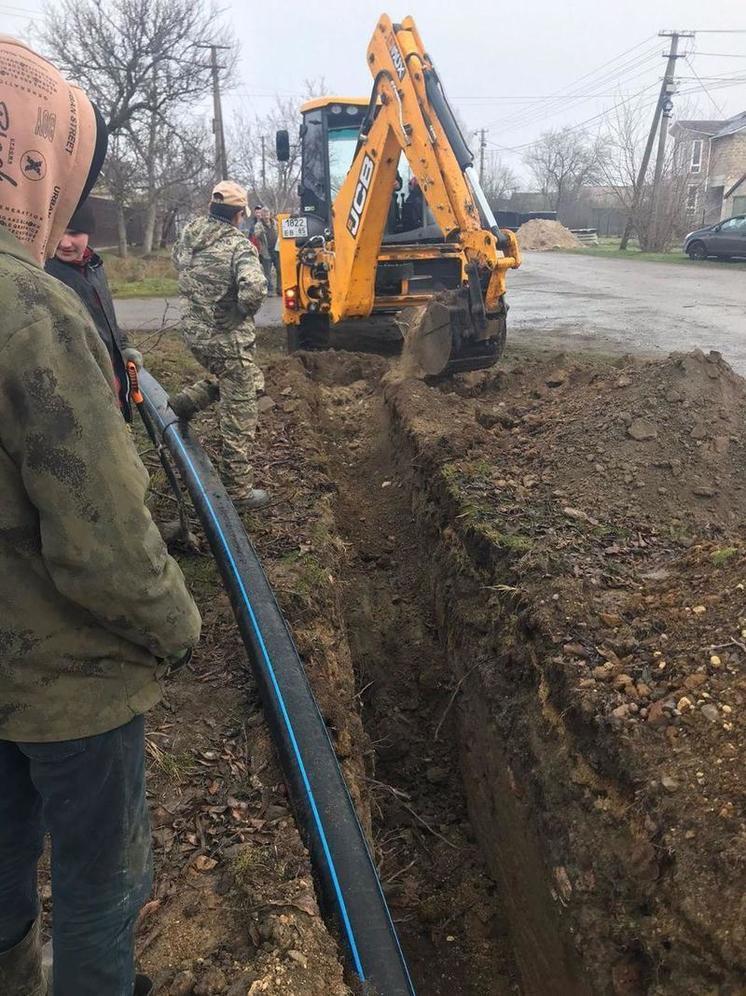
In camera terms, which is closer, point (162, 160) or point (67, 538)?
point (67, 538)

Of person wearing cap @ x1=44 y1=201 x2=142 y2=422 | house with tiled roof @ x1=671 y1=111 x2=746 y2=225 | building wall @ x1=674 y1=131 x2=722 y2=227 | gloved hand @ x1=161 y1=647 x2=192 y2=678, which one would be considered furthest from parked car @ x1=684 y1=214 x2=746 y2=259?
gloved hand @ x1=161 y1=647 x2=192 y2=678

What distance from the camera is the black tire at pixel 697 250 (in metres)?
25.3

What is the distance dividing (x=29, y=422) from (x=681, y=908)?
244cm

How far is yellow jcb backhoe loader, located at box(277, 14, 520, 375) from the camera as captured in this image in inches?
263

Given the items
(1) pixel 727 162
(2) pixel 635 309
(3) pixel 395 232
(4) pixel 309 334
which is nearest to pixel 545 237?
(1) pixel 727 162

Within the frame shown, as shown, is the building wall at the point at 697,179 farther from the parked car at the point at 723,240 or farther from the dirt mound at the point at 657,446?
the dirt mound at the point at 657,446

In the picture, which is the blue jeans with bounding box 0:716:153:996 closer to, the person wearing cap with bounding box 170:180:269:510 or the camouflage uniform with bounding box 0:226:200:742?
the camouflage uniform with bounding box 0:226:200:742

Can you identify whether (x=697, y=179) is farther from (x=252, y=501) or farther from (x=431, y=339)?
(x=252, y=501)

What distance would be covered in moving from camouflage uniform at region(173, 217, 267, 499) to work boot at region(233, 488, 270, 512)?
32 millimetres

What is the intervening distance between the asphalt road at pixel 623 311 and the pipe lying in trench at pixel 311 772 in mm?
4498

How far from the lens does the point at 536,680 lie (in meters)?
3.64

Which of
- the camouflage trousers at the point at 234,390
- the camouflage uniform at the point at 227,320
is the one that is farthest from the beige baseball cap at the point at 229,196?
the camouflage trousers at the point at 234,390

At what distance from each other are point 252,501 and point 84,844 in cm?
376

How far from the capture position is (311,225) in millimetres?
9227
